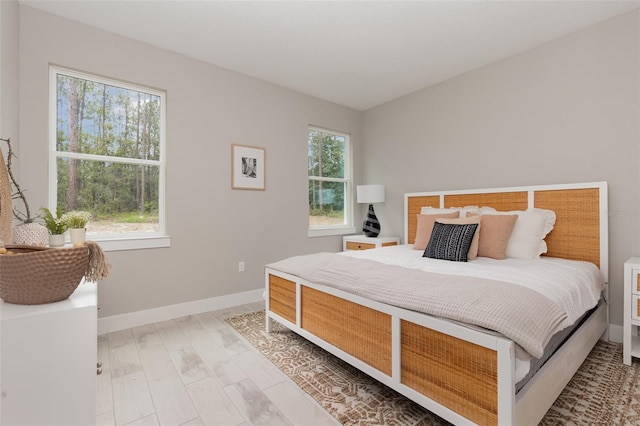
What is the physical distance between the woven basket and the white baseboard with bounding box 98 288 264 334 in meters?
1.99

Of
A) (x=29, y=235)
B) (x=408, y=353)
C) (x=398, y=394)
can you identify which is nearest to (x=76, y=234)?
(x=29, y=235)

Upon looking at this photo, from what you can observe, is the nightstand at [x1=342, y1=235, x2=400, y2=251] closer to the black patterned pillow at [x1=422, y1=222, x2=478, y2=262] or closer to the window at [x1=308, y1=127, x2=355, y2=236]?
the window at [x1=308, y1=127, x2=355, y2=236]

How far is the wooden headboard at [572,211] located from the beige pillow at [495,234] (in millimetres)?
378

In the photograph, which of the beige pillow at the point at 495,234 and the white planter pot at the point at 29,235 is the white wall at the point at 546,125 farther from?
the white planter pot at the point at 29,235

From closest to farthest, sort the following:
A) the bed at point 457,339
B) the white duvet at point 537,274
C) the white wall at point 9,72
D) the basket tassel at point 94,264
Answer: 1. the basket tassel at point 94,264
2. the bed at point 457,339
3. the white duvet at point 537,274
4. the white wall at point 9,72

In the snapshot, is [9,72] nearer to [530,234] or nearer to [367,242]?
[367,242]

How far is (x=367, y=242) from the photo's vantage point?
3947 mm

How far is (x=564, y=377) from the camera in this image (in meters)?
1.57

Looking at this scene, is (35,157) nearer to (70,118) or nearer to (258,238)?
(70,118)

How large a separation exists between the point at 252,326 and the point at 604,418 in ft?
7.72

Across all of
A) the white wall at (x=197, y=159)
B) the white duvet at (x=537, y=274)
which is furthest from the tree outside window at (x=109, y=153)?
the white duvet at (x=537, y=274)

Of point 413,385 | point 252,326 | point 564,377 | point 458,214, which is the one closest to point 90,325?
point 413,385

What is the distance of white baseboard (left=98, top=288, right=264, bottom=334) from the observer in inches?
104

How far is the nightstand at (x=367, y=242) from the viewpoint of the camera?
3896mm
